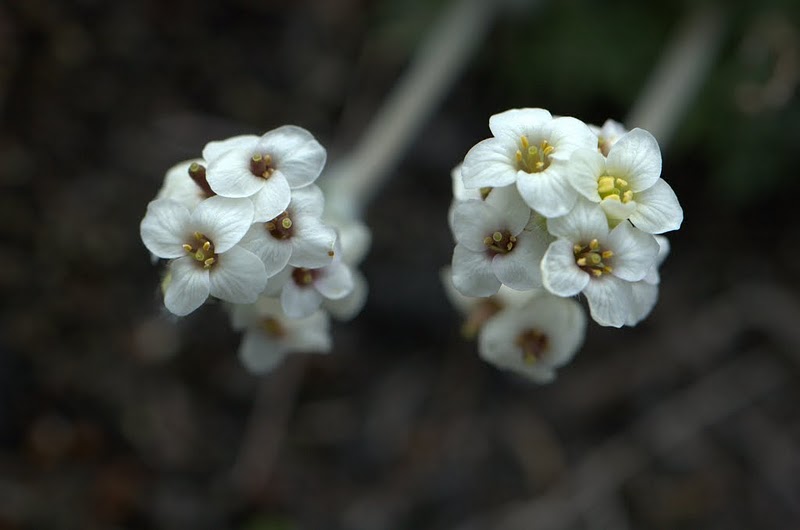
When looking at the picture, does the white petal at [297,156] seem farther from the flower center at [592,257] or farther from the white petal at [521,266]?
the flower center at [592,257]

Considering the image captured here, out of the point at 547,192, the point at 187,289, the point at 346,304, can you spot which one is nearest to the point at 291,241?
the point at 187,289

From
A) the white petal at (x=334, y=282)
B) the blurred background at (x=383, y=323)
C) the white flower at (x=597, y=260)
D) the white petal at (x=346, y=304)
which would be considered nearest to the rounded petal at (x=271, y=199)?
the white petal at (x=334, y=282)

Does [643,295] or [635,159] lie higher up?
[635,159]

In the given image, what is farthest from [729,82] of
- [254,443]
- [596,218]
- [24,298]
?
[24,298]

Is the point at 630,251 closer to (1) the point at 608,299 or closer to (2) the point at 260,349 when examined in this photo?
(1) the point at 608,299

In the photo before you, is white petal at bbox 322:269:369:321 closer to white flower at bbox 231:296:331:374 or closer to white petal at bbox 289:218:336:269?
white flower at bbox 231:296:331:374

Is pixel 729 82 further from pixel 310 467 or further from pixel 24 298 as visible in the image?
pixel 24 298
